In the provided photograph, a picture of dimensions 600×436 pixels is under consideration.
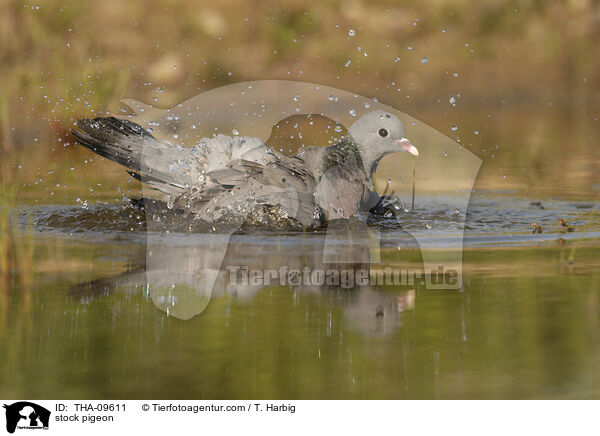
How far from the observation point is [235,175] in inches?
254

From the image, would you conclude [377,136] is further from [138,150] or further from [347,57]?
[347,57]

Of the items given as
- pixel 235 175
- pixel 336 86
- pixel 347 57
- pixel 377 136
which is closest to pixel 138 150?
pixel 235 175

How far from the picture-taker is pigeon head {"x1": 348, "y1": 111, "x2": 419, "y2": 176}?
699cm

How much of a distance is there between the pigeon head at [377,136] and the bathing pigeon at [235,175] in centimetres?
21

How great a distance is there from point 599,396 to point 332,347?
109cm

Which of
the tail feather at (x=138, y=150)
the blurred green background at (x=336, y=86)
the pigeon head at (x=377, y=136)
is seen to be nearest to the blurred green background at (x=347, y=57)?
the blurred green background at (x=336, y=86)

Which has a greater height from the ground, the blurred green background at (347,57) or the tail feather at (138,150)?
the blurred green background at (347,57)

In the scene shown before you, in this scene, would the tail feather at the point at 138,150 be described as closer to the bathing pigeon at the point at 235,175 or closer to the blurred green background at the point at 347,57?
the bathing pigeon at the point at 235,175
